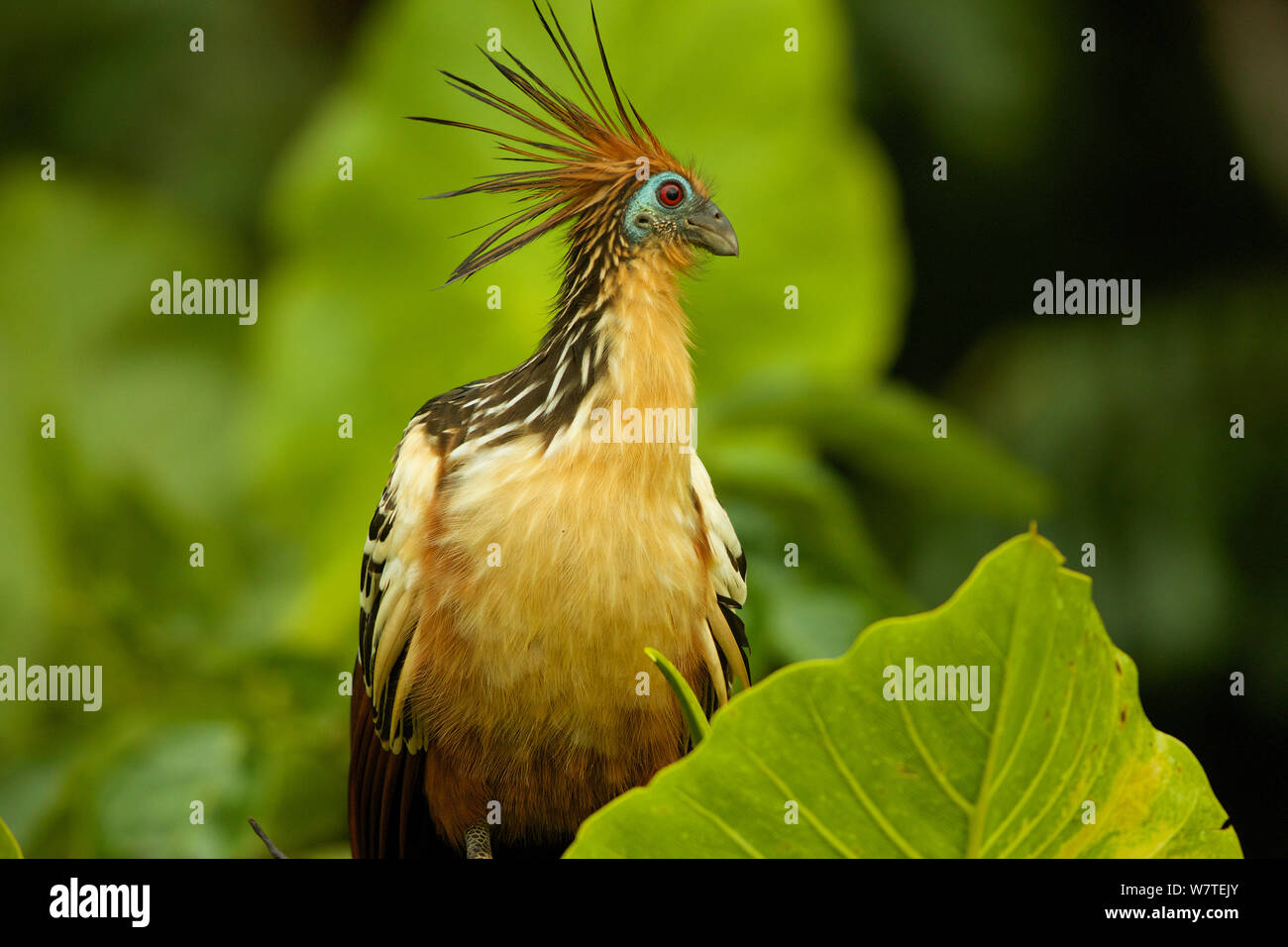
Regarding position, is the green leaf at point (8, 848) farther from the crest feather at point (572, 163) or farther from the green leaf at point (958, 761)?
the crest feather at point (572, 163)

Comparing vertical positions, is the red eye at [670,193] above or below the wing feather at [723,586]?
above

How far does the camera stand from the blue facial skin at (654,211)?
3.38ft

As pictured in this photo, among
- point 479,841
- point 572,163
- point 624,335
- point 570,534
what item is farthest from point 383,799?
point 572,163

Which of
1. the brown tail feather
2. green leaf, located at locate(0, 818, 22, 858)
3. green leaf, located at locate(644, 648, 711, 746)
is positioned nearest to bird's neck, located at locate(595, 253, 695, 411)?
green leaf, located at locate(644, 648, 711, 746)

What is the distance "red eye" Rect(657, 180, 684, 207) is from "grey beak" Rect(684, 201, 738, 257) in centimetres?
2

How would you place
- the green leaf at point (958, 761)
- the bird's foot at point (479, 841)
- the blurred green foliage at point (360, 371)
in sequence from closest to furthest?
the green leaf at point (958, 761) < the bird's foot at point (479, 841) < the blurred green foliage at point (360, 371)

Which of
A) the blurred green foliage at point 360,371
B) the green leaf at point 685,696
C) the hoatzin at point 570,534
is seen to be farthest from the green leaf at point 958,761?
the blurred green foliage at point 360,371

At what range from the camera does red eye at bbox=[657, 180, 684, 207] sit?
1043 mm

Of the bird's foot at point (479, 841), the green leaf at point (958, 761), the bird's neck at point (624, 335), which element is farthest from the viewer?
the bird's foot at point (479, 841)

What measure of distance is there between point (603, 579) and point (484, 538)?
0.36 feet

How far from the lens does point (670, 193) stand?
1.04 metres

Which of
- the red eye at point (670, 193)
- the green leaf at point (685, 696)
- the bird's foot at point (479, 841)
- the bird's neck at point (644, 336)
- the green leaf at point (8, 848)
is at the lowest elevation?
the bird's foot at point (479, 841)

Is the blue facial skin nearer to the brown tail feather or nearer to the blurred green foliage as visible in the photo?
the blurred green foliage

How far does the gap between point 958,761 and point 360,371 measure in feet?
3.64
